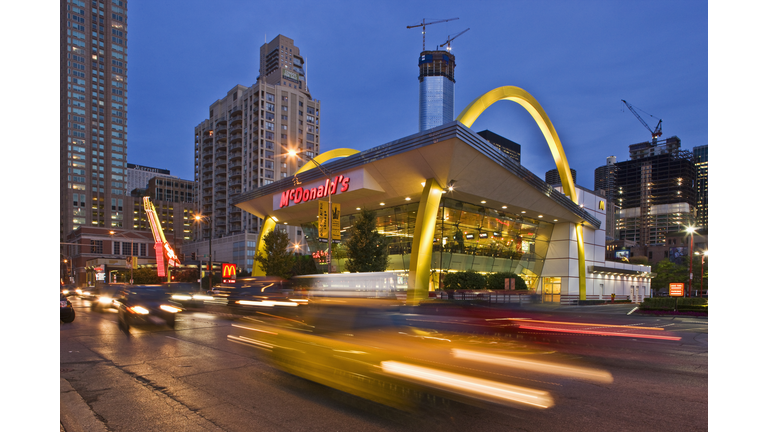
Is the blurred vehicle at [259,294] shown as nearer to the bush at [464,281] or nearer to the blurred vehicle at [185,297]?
the blurred vehicle at [185,297]

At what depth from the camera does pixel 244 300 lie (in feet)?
54.1

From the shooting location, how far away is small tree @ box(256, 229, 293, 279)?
45.0 metres

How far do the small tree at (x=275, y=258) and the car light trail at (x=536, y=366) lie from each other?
3586 centimetres

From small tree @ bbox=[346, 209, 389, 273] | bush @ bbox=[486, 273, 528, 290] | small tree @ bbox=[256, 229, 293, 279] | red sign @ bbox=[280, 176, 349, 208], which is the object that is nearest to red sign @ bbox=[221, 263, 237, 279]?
Result: small tree @ bbox=[256, 229, 293, 279]

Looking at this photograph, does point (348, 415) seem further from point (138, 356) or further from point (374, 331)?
point (138, 356)

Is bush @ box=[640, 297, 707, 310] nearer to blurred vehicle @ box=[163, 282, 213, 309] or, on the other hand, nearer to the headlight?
blurred vehicle @ box=[163, 282, 213, 309]

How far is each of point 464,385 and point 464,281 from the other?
107 feet

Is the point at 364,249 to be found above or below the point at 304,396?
above

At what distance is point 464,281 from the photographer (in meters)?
39.7

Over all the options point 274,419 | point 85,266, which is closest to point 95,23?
point 85,266

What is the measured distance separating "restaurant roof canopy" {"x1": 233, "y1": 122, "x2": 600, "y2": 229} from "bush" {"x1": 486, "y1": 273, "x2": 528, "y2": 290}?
6.58 metres

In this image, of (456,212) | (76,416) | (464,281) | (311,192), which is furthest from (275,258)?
(76,416)

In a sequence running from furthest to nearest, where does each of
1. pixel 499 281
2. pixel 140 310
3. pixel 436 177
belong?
pixel 499 281
pixel 436 177
pixel 140 310

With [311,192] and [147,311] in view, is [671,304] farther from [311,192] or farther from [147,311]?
[147,311]
